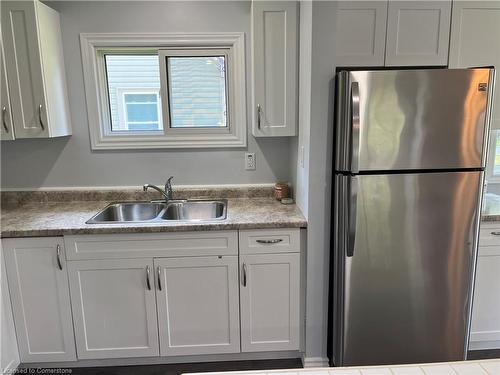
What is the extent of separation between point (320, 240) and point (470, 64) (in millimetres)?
1471

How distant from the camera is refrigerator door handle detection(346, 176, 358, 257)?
1.67 meters

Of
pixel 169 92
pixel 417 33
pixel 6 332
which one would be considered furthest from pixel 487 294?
pixel 6 332

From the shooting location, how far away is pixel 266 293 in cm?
196

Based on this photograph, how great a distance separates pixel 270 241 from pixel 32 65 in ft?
5.68

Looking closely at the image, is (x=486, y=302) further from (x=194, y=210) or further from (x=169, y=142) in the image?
(x=169, y=142)

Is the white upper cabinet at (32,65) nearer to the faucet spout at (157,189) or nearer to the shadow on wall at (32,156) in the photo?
the shadow on wall at (32,156)

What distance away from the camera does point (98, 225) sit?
1.87 m

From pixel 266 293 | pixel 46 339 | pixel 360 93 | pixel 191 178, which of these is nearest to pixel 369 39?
pixel 360 93

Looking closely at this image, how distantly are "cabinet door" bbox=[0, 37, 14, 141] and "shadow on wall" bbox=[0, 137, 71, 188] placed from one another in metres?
0.31

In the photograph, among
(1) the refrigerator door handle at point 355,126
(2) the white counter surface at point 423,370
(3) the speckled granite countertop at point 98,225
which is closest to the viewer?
(2) the white counter surface at point 423,370

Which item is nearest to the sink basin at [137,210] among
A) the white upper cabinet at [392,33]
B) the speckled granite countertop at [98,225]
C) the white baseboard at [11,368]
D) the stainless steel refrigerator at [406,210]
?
the speckled granite countertop at [98,225]

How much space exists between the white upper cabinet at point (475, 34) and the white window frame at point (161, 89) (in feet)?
4.37

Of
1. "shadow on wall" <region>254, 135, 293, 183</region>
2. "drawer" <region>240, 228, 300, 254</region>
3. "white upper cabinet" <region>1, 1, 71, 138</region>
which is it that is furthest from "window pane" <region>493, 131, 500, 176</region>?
"white upper cabinet" <region>1, 1, 71, 138</region>

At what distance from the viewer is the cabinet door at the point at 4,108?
1.98 m
